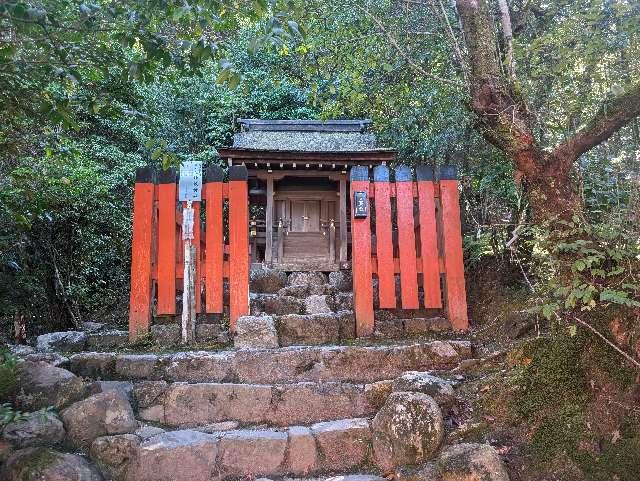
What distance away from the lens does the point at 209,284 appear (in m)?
5.32

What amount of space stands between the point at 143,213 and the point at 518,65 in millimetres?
4389

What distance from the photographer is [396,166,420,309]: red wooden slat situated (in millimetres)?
5313

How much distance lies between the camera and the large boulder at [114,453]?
311 centimetres

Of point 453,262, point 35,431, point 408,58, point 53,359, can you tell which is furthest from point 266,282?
point 35,431

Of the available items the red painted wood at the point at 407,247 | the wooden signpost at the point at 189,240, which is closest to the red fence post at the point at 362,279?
the red painted wood at the point at 407,247

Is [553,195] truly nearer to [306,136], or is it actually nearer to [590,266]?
[590,266]

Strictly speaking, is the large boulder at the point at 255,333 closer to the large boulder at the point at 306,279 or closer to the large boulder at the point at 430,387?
the large boulder at the point at 430,387

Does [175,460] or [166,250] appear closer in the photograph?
[175,460]

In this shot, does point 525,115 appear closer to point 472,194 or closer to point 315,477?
point 315,477

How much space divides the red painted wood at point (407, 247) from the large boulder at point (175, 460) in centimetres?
275

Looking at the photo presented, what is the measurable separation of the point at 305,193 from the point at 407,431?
867 centimetres

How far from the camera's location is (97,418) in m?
3.31

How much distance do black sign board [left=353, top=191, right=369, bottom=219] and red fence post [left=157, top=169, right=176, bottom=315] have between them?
2037mm

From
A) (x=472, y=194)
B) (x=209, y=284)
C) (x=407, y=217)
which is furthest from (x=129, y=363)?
(x=472, y=194)
